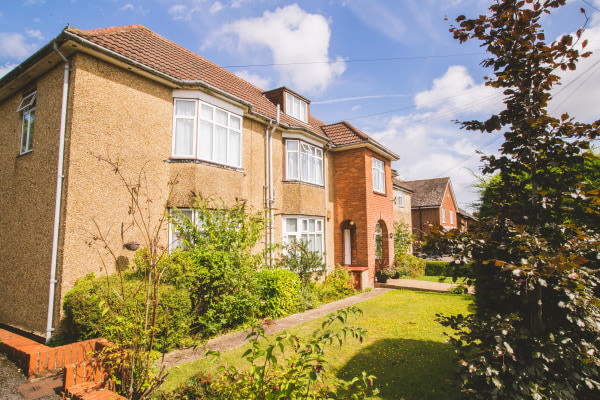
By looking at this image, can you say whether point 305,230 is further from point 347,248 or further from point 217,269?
point 217,269

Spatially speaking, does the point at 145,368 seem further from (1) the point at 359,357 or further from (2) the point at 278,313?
(2) the point at 278,313

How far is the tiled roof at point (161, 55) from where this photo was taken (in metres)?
8.11

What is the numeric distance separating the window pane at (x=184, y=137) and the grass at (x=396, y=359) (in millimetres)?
5475


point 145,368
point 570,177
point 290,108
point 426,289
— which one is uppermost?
point 290,108

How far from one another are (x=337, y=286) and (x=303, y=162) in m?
5.37

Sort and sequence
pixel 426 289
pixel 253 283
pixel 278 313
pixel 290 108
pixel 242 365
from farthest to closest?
pixel 290 108 < pixel 426 289 < pixel 278 313 < pixel 253 283 < pixel 242 365

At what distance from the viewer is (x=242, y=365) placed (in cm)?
565

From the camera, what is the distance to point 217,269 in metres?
7.36

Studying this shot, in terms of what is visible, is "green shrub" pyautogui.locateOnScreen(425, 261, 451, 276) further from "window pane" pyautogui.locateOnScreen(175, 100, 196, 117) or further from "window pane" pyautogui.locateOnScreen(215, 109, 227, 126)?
"window pane" pyautogui.locateOnScreen(175, 100, 196, 117)

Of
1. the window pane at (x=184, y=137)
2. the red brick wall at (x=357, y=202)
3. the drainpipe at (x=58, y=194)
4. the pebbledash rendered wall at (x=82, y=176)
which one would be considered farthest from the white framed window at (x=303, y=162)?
the drainpipe at (x=58, y=194)

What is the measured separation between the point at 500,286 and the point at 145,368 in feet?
13.6

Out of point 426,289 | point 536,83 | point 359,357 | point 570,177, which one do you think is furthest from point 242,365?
point 426,289

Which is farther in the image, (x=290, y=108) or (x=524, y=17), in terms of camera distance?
(x=290, y=108)

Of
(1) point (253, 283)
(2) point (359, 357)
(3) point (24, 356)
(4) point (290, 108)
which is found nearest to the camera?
(3) point (24, 356)
